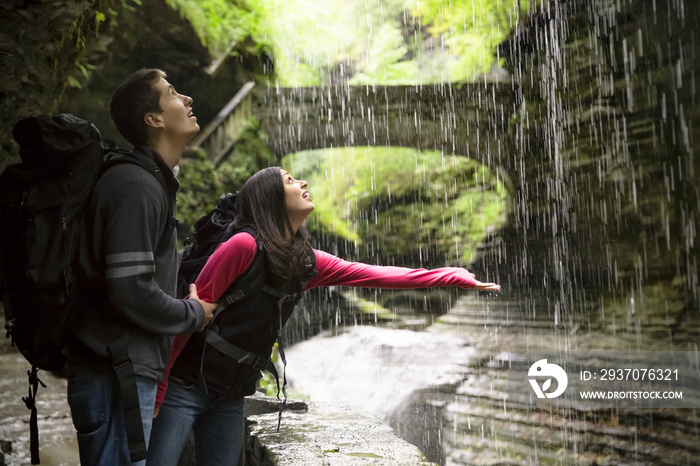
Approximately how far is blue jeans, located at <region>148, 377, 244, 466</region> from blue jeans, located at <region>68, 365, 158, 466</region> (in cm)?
35

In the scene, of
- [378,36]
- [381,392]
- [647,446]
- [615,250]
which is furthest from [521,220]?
[378,36]

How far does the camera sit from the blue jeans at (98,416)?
1.63 m

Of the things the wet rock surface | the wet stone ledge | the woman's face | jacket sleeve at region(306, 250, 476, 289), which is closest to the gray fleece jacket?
the woman's face

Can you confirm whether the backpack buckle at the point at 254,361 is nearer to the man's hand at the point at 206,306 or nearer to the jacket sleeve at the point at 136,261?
the man's hand at the point at 206,306

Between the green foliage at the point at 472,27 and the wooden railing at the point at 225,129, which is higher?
the green foliage at the point at 472,27

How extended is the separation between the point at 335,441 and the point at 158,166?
1756mm

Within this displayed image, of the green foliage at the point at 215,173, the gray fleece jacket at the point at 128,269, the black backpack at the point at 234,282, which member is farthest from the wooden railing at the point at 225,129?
the gray fleece jacket at the point at 128,269

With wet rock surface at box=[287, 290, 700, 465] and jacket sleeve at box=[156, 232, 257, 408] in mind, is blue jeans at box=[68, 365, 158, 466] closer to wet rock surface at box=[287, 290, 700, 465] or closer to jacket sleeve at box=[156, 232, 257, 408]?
jacket sleeve at box=[156, 232, 257, 408]

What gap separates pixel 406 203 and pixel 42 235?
14.7m

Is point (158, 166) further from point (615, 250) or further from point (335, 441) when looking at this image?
point (615, 250)

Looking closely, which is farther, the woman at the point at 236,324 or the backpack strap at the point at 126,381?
the woman at the point at 236,324

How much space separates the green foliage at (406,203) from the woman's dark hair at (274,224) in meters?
11.6

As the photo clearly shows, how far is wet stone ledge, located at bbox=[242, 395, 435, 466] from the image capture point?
2594mm

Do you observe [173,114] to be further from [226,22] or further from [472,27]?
[226,22]
